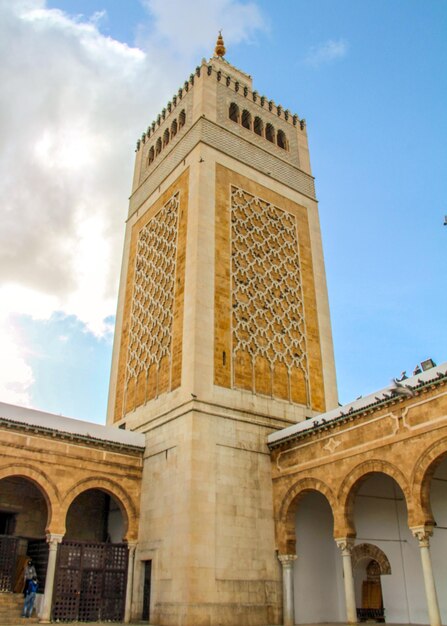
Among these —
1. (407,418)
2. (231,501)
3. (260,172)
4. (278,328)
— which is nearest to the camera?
(407,418)

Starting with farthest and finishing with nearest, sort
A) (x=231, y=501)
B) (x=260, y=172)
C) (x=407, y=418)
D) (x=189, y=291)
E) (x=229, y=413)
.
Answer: (x=260, y=172), (x=189, y=291), (x=229, y=413), (x=231, y=501), (x=407, y=418)

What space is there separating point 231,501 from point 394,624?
384 cm

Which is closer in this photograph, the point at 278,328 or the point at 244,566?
the point at 244,566

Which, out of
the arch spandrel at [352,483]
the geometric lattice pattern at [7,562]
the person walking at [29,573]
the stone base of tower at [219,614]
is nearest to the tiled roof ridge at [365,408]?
the arch spandrel at [352,483]

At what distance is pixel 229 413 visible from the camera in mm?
11523

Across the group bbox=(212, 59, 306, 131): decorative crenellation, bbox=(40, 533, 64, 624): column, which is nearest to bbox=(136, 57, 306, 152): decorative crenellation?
bbox=(212, 59, 306, 131): decorative crenellation

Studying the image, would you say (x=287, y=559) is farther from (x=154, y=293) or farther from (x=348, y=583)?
(x=154, y=293)

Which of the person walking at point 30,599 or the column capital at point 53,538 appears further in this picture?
the column capital at point 53,538

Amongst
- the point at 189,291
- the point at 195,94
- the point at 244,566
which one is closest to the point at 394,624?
the point at 244,566

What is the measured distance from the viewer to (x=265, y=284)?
45.8 ft

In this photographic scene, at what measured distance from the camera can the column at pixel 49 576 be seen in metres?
9.73

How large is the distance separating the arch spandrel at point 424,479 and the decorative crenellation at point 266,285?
16.2ft

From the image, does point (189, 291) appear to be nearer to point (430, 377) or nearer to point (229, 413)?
point (229, 413)

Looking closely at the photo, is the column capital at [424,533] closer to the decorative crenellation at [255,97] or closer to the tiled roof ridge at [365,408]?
the tiled roof ridge at [365,408]
